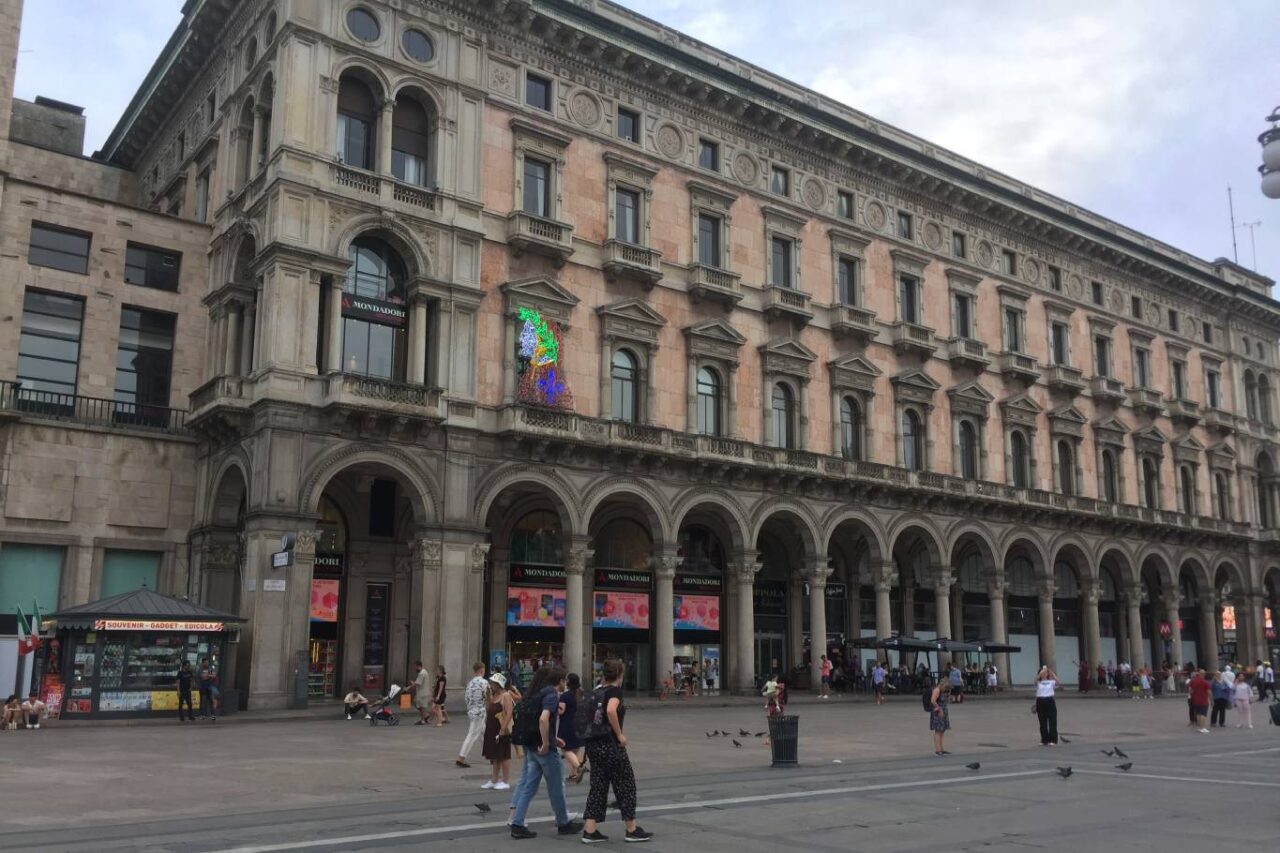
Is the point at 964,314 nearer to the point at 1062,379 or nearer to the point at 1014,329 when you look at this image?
the point at 1014,329

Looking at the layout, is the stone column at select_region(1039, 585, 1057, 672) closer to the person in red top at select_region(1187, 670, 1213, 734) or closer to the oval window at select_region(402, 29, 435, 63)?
Answer: the person in red top at select_region(1187, 670, 1213, 734)

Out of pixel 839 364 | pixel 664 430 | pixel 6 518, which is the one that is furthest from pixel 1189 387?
pixel 6 518

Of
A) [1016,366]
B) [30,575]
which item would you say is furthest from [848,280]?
[30,575]

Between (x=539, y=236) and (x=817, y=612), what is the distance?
17.3 m

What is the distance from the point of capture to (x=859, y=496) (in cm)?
4488

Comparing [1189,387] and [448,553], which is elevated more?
[1189,387]

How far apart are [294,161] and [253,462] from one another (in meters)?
8.66

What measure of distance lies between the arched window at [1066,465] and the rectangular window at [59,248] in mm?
42113

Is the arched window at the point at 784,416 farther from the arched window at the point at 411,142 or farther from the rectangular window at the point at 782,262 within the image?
the arched window at the point at 411,142

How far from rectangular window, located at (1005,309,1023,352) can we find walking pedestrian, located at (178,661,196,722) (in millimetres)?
39175

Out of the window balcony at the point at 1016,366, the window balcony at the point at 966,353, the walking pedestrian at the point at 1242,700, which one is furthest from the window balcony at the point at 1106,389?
the walking pedestrian at the point at 1242,700

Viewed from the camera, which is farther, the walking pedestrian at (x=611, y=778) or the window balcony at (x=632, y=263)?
the window balcony at (x=632, y=263)

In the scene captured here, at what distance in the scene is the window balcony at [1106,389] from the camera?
2242 inches

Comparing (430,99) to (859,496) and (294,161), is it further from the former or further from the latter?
(859,496)
